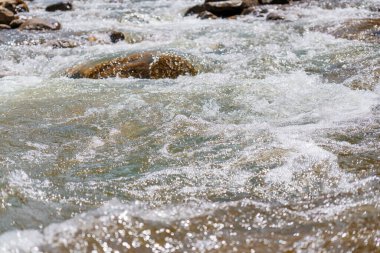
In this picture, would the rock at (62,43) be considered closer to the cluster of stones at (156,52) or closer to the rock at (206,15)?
the cluster of stones at (156,52)

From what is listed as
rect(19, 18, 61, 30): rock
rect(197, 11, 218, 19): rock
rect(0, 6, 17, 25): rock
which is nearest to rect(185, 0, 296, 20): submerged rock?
rect(197, 11, 218, 19): rock

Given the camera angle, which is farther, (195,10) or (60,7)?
(60,7)

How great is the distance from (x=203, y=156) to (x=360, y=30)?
6.12 meters

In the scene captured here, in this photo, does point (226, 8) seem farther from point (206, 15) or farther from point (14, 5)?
point (14, 5)

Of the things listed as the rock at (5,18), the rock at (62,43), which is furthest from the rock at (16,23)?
the rock at (62,43)

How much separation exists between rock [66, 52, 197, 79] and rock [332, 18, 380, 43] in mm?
3329

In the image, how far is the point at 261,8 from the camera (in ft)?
40.8

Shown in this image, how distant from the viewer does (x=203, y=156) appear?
3.38m

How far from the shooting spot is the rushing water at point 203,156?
7.27ft

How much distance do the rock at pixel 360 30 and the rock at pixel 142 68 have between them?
3.33 metres

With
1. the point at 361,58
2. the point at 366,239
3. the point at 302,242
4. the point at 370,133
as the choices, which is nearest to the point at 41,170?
the point at 302,242

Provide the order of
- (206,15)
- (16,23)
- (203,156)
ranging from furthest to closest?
(206,15)
(16,23)
(203,156)

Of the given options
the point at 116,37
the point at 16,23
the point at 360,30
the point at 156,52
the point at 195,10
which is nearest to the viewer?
the point at 156,52

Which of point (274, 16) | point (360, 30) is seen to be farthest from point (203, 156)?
point (274, 16)
